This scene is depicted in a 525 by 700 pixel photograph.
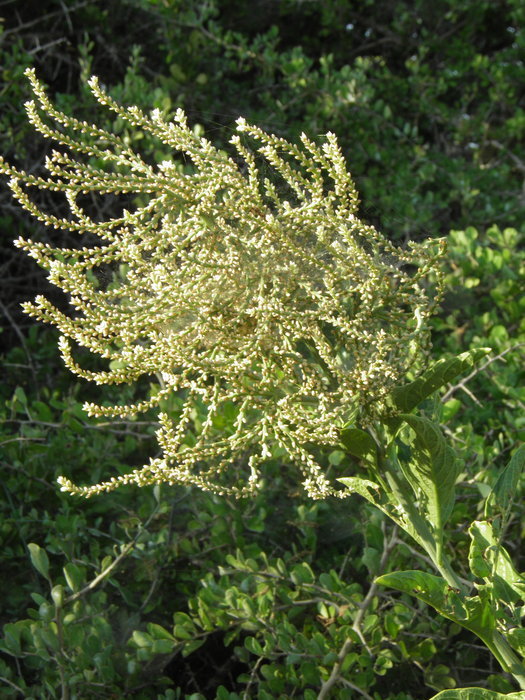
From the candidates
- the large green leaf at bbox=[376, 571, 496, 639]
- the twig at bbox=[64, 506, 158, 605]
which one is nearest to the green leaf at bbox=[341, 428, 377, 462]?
the large green leaf at bbox=[376, 571, 496, 639]

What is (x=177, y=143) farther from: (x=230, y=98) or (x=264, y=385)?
(x=230, y=98)

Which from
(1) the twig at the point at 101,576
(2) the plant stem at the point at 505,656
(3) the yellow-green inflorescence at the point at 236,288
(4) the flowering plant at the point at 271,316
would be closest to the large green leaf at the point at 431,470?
(4) the flowering plant at the point at 271,316

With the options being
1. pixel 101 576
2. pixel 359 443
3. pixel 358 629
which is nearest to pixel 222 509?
pixel 101 576

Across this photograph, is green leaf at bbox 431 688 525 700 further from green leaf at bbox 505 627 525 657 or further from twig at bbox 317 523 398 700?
twig at bbox 317 523 398 700

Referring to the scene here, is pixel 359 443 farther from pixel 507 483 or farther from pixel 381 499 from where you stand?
pixel 507 483

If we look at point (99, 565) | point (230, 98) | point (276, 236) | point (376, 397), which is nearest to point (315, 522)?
point (99, 565)
